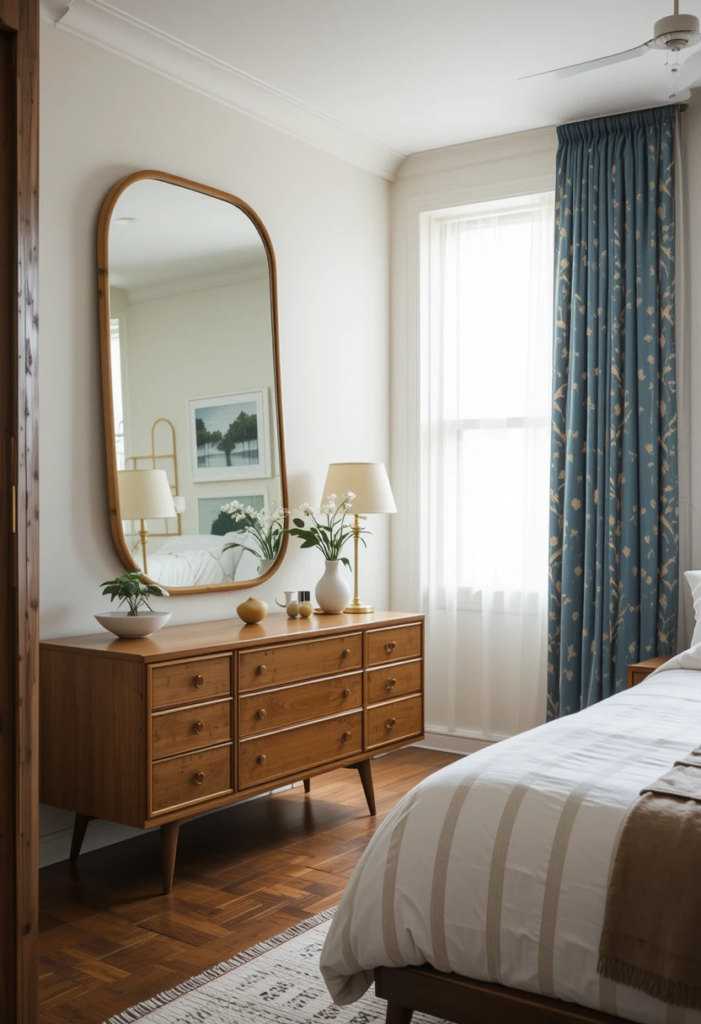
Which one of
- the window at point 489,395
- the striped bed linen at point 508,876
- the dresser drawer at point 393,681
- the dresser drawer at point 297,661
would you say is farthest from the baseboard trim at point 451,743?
the striped bed linen at point 508,876

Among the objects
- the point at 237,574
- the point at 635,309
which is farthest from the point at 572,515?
the point at 237,574

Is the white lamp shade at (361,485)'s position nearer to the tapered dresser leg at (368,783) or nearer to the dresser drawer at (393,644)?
the dresser drawer at (393,644)

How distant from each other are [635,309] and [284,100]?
1712mm

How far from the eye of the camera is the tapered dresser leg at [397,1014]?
199 centimetres

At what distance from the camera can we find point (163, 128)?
3.60 m

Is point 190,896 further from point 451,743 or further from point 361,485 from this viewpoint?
point 451,743

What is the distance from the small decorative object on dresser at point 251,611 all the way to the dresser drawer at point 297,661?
249 millimetres

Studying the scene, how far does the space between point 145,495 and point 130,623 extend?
21.2 inches

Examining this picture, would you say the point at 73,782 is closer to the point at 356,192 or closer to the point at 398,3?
the point at 398,3

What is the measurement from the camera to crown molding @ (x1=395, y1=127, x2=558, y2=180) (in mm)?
4434

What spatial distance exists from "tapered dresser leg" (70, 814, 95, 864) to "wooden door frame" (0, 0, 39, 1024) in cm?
112

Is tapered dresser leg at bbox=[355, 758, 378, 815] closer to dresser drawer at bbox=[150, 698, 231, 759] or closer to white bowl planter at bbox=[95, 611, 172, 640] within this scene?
dresser drawer at bbox=[150, 698, 231, 759]

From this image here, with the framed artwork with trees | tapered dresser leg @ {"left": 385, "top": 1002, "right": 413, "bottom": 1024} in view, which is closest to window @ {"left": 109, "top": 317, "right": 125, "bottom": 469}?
the framed artwork with trees

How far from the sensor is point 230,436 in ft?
12.5
